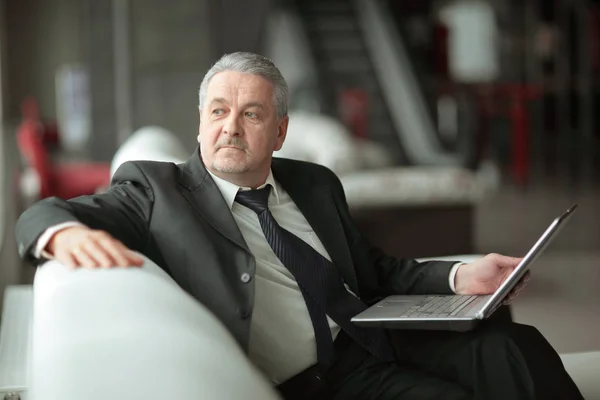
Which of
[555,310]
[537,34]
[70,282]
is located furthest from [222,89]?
[537,34]

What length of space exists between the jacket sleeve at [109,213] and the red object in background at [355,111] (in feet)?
29.5

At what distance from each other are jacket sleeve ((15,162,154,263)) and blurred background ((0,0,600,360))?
0.99 m

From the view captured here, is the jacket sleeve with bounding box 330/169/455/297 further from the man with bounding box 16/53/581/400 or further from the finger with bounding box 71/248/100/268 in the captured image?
the finger with bounding box 71/248/100/268

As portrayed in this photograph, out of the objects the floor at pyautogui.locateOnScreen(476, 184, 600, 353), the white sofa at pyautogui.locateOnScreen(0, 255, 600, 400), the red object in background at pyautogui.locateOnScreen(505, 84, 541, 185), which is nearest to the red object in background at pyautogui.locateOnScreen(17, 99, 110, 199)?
the floor at pyautogui.locateOnScreen(476, 184, 600, 353)

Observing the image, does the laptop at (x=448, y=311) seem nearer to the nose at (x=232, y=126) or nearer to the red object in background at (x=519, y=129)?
the nose at (x=232, y=126)

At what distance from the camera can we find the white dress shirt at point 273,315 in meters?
2.08

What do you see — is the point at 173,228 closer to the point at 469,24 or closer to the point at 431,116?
the point at 431,116

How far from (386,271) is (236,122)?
0.64 m

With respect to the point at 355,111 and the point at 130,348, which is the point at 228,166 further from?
the point at 355,111

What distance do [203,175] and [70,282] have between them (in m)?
0.67

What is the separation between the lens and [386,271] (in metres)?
2.51

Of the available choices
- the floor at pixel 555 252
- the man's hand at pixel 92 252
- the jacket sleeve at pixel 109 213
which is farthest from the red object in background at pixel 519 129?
the man's hand at pixel 92 252

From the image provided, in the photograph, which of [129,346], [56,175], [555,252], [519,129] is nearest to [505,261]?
[129,346]

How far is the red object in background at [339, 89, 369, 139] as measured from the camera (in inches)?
442
